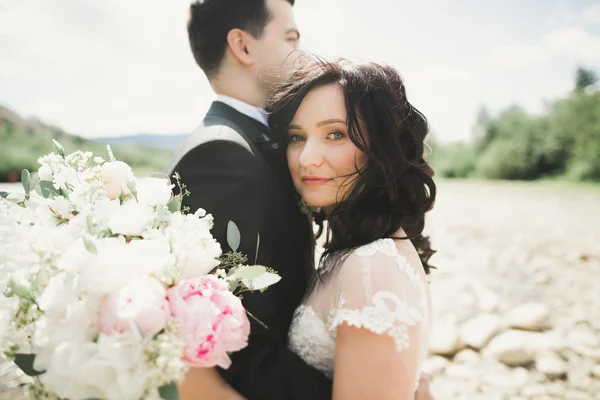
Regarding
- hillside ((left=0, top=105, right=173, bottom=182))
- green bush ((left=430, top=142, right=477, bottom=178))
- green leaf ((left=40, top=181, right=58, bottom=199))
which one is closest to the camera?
green leaf ((left=40, top=181, right=58, bottom=199))

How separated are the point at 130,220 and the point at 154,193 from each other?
0.16 metres

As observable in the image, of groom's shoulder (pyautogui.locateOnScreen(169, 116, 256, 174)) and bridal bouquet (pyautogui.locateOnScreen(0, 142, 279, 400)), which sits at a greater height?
groom's shoulder (pyautogui.locateOnScreen(169, 116, 256, 174))

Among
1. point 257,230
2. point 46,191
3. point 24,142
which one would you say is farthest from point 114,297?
point 24,142

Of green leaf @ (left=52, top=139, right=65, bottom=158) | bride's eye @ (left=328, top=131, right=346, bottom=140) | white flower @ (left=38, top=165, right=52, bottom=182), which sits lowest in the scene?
white flower @ (left=38, top=165, right=52, bottom=182)

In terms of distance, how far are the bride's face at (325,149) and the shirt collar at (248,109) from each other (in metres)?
0.38

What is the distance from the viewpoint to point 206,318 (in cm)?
120

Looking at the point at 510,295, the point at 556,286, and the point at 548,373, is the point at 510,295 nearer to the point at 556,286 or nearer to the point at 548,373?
the point at 556,286

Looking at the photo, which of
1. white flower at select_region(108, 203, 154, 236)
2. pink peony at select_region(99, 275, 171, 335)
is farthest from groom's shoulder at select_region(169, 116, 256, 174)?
pink peony at select_region(99, 275, 171, 335)

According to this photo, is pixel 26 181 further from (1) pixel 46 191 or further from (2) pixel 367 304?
(2) pixel 367 304

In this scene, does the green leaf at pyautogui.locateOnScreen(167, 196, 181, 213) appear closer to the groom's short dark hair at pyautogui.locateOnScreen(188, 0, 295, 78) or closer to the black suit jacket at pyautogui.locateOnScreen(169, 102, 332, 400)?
the black suit jacket at pyautogui.locateOnScreen(169, 102, 332, 400)

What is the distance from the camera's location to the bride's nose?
2104 millimetres

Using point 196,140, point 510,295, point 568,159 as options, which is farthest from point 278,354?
point 568,159

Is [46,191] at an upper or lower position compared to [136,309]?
upper

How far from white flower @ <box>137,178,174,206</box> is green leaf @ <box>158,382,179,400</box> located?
56cm
